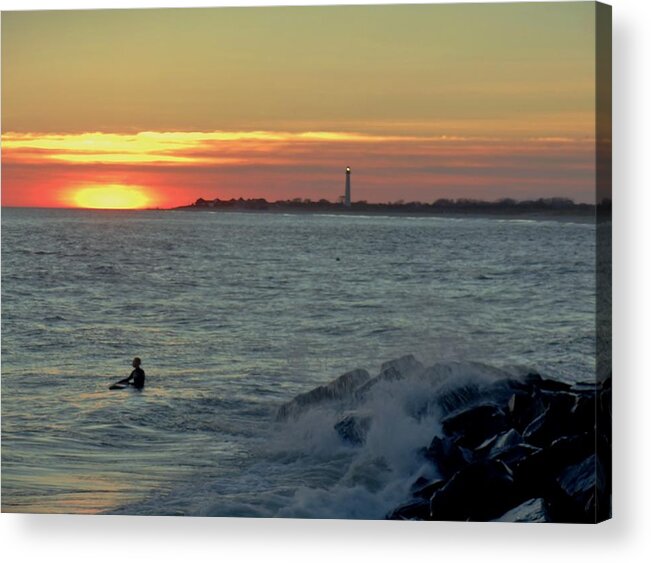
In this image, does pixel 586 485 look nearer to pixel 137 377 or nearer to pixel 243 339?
pixel 243 339

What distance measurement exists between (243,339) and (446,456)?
166 cm

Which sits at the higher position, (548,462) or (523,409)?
(523,409)

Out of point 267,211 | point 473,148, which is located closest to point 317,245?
point 267,211

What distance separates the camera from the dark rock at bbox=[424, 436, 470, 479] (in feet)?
45.6

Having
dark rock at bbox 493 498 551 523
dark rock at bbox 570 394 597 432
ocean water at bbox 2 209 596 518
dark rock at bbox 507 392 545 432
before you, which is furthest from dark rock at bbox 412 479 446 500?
dark rock at bbox 570 394 597 432

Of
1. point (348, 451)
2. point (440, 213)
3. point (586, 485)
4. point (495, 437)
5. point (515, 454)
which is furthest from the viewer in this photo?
point (440, 213)

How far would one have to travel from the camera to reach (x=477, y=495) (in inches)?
545

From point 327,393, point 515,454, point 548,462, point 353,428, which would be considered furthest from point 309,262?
point 548,462

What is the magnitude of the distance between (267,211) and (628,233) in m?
2.58

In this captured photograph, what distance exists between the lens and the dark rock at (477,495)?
45.3 feet

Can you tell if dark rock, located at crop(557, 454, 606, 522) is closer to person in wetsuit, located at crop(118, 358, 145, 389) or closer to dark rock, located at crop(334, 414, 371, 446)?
dark rock, located at crop(334, 414, 371, 446)

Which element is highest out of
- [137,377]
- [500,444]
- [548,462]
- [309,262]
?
[309,262]

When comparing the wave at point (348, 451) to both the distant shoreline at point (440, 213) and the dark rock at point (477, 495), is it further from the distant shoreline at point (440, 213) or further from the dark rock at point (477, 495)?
the distant shoreline at point (440, 213)

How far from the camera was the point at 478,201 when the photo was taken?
46.2 ft
